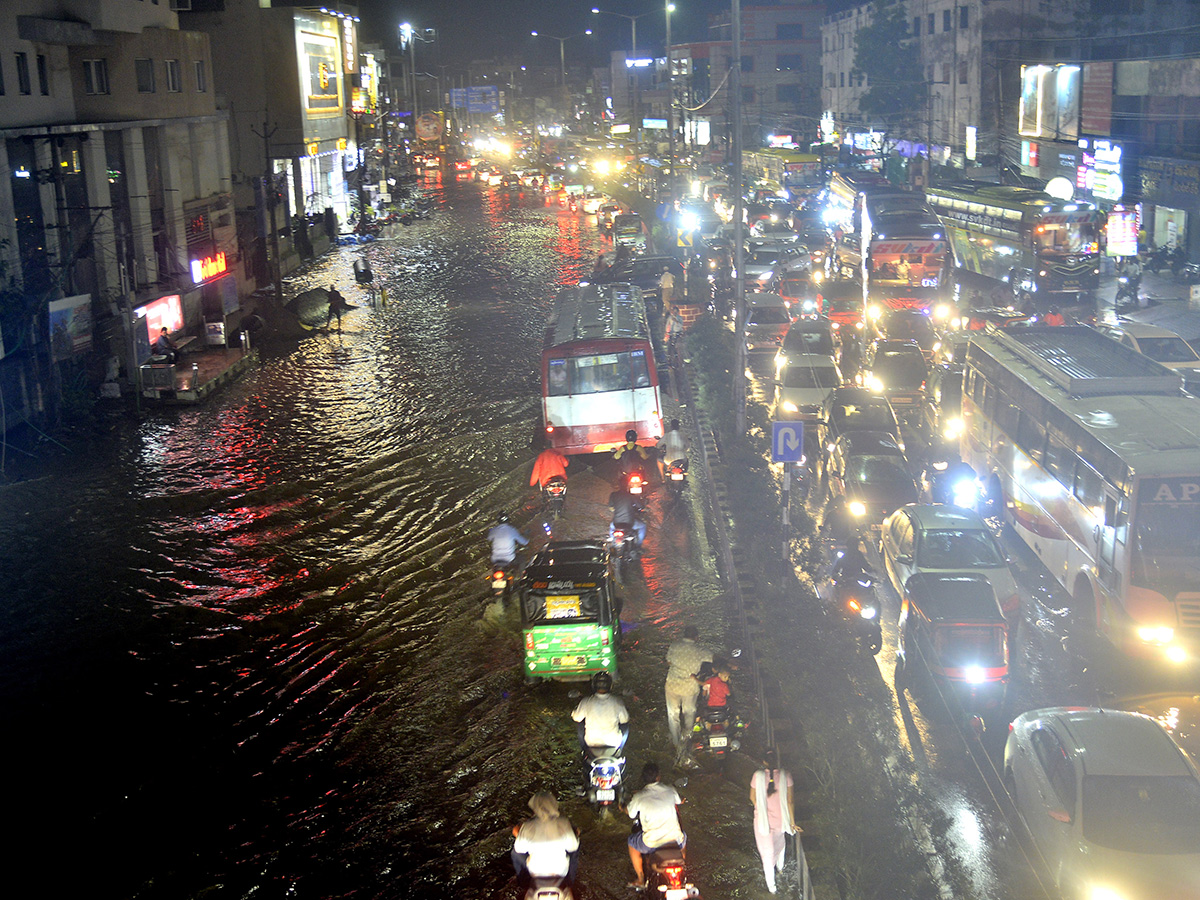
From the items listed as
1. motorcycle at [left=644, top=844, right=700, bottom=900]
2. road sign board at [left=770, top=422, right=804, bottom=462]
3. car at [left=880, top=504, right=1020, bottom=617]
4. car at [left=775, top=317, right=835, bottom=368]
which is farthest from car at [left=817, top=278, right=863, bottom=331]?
motorcycle at [left=644, top=844, right=700, bottom=900]

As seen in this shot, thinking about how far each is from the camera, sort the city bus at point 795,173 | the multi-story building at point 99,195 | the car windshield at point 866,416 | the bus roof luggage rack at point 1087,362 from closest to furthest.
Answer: the bus roof luggage rack at point 1087,362 → the car windshield at point 866,416 → the multi-story building at point 99,195 → the city bus at point 795,173

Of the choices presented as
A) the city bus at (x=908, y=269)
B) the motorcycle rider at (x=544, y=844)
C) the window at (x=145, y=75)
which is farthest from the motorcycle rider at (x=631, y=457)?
the window at (x=145, y=75)

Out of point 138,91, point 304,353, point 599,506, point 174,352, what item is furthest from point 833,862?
point 138,91

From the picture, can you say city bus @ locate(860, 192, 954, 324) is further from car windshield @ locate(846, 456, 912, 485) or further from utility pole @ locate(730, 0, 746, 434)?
car windshield @ locate(846, 456, 912, 485)

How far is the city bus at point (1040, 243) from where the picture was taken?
33.7 metres

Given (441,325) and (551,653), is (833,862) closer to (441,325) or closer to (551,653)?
(551,653)

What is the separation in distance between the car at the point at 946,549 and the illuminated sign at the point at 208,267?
2666cm

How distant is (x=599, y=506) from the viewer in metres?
18.8

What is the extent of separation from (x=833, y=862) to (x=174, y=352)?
24.5 metres

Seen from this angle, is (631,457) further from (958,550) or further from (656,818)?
(656,818)

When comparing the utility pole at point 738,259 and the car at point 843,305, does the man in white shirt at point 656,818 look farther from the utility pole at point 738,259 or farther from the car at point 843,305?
the car at point 843,305

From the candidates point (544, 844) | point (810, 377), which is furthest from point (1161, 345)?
point (544, 844)

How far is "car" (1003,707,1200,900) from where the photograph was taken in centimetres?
809

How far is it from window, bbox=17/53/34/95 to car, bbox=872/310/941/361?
2351 cm
